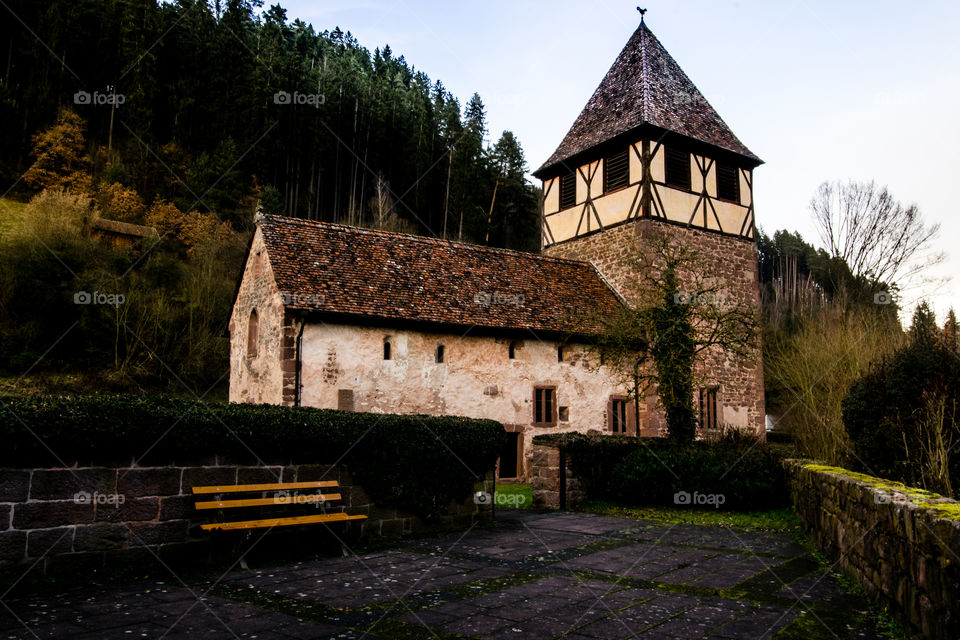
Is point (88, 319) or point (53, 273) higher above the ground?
point (53, 273)

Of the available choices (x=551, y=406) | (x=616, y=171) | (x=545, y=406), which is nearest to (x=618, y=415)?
(x=551, y=406)

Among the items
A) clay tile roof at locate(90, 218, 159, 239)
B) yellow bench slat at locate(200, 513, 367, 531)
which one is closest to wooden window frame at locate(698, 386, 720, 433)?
yellow bench slat at locate(200, 513, 367, 531)

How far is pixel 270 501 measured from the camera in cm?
718

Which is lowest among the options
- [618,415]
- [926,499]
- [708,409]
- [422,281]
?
[926,499]

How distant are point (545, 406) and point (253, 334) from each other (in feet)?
26.5

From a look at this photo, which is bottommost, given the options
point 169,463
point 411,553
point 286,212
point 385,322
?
point 411,553

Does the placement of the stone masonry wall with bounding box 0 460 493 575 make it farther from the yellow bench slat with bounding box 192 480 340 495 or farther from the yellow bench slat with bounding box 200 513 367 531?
the yellow bench slat with bounding box 200 513 367 531

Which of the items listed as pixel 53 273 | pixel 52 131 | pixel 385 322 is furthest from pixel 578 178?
pixel 52 131

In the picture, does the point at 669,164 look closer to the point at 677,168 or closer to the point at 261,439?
the point at 677,168

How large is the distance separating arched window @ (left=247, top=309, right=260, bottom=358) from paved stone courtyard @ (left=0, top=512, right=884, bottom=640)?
10983 millimetres

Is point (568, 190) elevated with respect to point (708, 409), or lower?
elevated

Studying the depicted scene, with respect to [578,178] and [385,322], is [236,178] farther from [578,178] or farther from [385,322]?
[385,322]

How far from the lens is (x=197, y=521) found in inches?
266

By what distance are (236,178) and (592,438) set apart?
29.8 m
